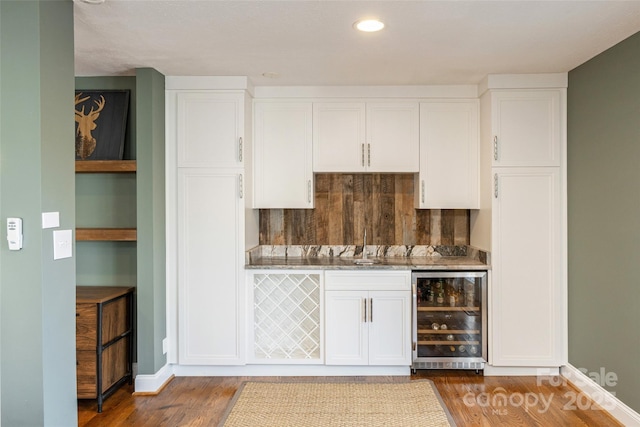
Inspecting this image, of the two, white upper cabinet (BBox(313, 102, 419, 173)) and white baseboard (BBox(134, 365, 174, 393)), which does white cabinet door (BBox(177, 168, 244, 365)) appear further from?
white upper cabinet (BBox(313, 102, 419, 173))

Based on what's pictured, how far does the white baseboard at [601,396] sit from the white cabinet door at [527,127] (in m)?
1.61

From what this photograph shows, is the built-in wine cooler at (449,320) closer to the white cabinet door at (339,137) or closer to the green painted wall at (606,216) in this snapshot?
the green painted wall at (606,216)

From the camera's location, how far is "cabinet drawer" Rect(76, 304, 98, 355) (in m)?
3.04

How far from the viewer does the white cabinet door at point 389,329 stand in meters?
3.65

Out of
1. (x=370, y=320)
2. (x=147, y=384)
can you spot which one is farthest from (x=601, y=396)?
(x=147, y=384)

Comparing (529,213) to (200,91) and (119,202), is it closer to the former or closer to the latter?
(200,91)

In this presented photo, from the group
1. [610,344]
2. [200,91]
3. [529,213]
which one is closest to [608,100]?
[529,213]

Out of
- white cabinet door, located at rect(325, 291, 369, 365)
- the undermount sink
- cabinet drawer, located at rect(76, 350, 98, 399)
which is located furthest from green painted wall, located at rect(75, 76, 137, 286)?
the undermount sink

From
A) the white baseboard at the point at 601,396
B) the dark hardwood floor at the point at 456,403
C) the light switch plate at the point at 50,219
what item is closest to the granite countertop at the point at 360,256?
the dark hardwood floor at the point at 456,403

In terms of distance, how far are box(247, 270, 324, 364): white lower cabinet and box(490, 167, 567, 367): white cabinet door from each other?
1.44 m

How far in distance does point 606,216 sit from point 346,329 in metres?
2.02

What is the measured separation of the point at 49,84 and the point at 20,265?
83 centimetres

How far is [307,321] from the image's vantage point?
12.4ft

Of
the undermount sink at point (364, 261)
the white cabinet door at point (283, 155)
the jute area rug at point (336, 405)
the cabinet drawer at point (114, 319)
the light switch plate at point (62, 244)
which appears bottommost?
the jute area rug at point (336, 405)
